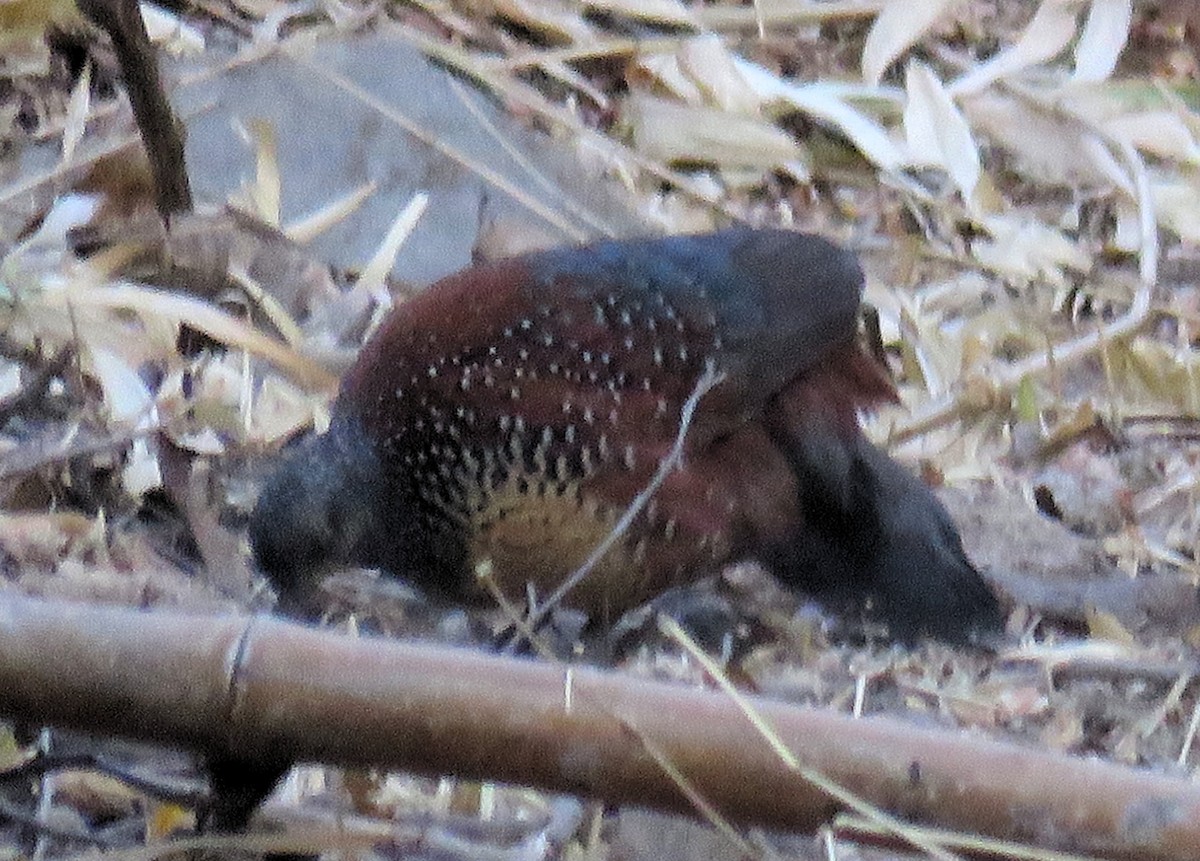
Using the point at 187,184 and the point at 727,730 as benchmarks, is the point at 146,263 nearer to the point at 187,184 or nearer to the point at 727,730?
the point at 187,184

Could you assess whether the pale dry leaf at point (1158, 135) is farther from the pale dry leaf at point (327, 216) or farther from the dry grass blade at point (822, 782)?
the dry grass blade at point (822, 782)

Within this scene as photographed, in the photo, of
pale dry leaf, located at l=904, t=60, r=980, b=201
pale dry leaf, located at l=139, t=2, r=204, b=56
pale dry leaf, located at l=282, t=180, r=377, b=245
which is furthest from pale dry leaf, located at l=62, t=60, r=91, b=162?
pale dry leaf, located at l=904, t=60, r=980, b=201

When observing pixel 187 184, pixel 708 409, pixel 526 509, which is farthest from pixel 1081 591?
pixel 187 184

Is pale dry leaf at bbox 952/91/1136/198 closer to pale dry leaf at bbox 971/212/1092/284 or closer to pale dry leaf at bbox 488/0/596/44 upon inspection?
pale dry leaf at bbox 971/212/1092/284

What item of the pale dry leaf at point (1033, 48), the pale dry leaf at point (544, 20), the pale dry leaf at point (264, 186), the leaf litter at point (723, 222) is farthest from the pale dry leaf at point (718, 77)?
the pale dry leaf at point (264, 186)

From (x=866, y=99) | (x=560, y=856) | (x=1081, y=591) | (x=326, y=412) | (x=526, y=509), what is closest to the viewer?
(x=560, y=856)

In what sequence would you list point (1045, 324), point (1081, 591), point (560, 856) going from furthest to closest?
1. point (1045, 324)
2. point (1081, 591)
3. point (560, 856)
